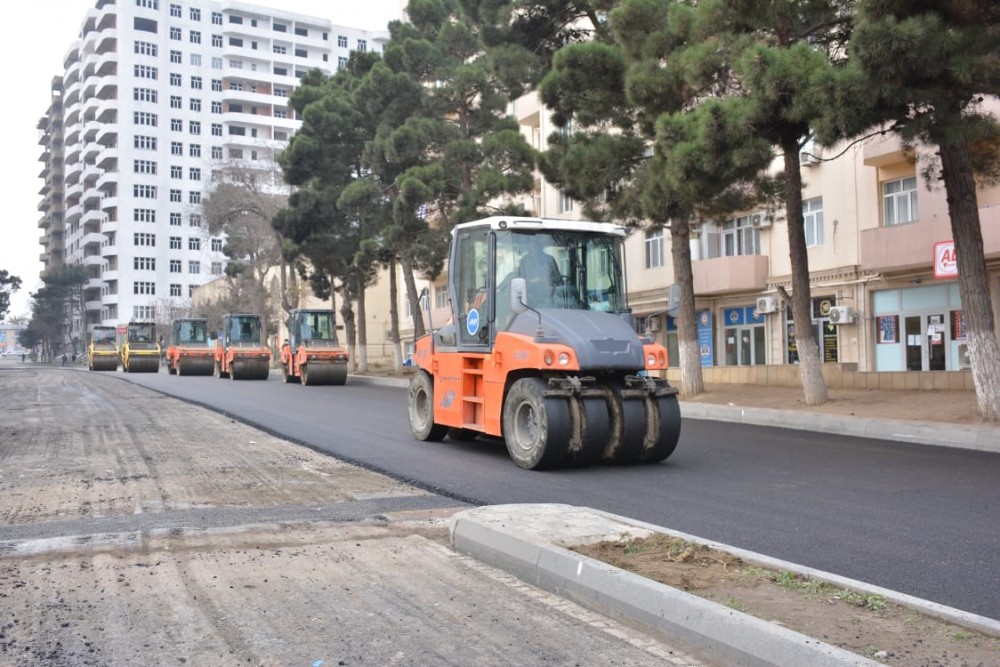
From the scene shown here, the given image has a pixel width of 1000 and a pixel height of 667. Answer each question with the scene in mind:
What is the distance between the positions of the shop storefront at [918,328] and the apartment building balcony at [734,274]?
3.98 meters

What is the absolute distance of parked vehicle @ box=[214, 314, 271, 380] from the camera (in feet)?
123

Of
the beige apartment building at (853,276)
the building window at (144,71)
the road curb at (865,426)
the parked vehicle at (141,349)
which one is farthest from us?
the building window at (144,71)

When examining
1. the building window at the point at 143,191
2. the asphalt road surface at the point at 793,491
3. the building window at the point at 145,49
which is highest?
the building window at the point at 145,49

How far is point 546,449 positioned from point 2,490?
218 inches

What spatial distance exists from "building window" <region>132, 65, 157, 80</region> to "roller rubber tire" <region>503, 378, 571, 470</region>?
101 metres

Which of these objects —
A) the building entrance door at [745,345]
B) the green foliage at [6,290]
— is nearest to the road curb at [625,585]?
the building entrance door at [745,345]

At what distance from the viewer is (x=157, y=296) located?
96.3m

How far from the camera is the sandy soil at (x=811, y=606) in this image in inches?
153

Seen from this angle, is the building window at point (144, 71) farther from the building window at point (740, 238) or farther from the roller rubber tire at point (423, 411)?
the roller rubber tire at point (423, 411)

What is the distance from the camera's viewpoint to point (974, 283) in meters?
14.4

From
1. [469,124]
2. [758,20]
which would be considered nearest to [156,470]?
[758,20]

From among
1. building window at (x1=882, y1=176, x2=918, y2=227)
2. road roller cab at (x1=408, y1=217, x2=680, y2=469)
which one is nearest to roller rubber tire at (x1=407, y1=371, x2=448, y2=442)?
road roller cab at (x1=408, y1=217, x2=680, y2=469)

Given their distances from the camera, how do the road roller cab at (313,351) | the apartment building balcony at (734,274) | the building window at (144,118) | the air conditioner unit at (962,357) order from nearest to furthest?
the air conditioner unit at (962,357), the apartment building balcony at (734,274), the road roller cab at (313,351), the building window at (144,118)

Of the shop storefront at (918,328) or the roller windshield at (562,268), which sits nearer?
the roller windshield at (562,268)
